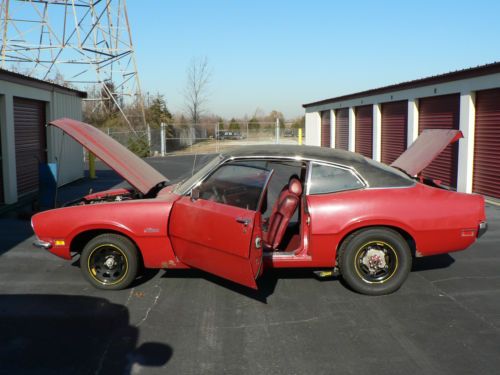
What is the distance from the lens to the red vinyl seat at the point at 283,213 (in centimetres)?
560

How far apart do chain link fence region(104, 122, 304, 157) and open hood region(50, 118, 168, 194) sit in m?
23.5

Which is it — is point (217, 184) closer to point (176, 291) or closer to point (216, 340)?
point (176, 291)

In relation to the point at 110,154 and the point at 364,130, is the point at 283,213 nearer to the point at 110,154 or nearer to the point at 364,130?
the point at 110,154

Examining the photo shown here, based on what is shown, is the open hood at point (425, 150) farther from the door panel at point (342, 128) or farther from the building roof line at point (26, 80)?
the door panel at point (342, 128)

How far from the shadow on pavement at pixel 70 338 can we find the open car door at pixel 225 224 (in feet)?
3.07

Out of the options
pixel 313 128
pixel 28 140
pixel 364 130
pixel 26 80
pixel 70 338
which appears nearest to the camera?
pixel 70 338

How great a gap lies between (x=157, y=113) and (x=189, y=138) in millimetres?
5388

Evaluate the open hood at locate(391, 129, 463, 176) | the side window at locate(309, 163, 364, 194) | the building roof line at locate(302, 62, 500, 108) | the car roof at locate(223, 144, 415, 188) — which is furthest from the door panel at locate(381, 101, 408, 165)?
the side window at locate(309, 163, 364, 194)

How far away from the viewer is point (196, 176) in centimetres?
571

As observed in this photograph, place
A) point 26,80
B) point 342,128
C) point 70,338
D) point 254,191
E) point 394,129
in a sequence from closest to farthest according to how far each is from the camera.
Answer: point 70,338
point 254,191
point 26,80
point 394,129
point 342,128

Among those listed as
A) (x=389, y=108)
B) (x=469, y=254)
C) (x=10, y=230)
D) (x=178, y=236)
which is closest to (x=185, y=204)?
(x=178, y=236)

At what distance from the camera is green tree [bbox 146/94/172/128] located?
38.9 m

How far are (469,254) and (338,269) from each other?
2.78m

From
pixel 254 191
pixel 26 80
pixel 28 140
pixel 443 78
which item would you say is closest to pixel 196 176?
pixel 254 191
